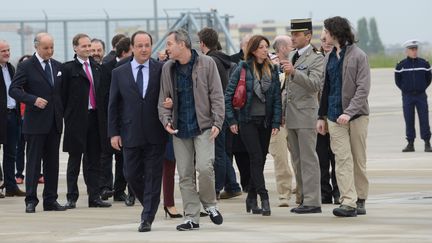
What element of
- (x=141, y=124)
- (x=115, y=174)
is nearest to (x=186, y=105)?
(x=141, y=124)

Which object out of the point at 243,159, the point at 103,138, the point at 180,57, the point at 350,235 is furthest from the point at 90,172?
the point at 350,235

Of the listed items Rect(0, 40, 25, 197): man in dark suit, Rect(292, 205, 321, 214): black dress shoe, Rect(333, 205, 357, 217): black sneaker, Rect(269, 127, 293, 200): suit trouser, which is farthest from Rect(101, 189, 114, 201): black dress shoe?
Rect(333, 205, 357, 217): black sneaker

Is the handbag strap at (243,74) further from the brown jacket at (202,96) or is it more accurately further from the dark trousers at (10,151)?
the dark trousers at (10,151)

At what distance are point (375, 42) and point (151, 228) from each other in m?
155

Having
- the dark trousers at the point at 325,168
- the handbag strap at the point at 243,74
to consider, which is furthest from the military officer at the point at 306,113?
the dark trousers at the point at 325,168

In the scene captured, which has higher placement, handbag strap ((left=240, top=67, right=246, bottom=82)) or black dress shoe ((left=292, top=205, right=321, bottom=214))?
handbag strap ((left=240, top=67, right=246, bottom=82))

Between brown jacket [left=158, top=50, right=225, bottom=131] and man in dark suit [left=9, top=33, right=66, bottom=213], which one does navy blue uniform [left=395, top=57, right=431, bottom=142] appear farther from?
brown jacket [left=158, top=50, right=225, bottom=131]

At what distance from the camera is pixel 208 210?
1298cm

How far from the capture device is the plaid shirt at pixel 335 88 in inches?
538

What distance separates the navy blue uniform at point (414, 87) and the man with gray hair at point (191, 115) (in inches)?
430

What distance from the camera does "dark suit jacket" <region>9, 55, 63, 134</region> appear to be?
15.2m

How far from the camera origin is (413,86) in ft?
77.0

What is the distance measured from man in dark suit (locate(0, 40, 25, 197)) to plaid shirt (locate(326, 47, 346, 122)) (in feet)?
18.0

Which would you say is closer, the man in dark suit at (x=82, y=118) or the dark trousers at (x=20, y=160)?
the man in dark suit at (x=82, y=118)
